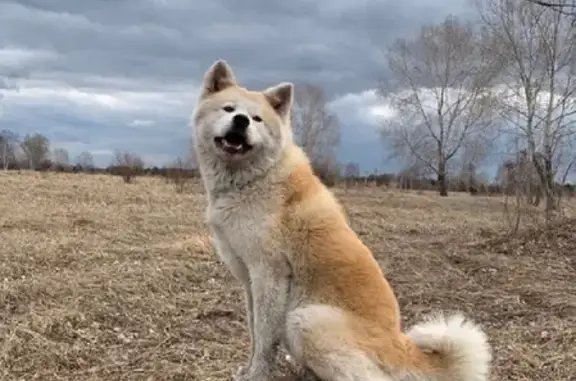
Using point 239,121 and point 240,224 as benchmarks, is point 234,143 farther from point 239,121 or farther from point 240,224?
point 240,224

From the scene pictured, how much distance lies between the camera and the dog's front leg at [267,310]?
4051 millimetres

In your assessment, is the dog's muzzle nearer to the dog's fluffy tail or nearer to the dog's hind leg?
the dog's hind leg

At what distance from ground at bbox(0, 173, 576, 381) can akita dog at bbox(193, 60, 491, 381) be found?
1348 millimetres

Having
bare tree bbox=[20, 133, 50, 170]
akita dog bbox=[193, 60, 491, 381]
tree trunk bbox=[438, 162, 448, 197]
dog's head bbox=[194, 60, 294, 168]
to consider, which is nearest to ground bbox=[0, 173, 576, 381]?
akita dog bbox=[193, 60, 491, 381]

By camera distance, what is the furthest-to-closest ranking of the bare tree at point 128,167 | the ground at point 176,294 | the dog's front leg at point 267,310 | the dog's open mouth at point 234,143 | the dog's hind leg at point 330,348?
the bare tree at point 128,167 → the ground at point 176,294 → the dog's open mouth at point 234,143 → the dog's front leg at point 267,310 → the dog's hind leg at point 330,348

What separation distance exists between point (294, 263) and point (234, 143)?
0.77 metres

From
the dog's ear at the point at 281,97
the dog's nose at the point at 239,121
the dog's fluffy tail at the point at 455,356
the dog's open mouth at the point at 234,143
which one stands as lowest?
the dog's fluffy tail at the point at 455,356

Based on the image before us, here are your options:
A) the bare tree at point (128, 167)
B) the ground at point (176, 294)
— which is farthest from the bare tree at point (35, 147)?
the ground at point (176, 294)

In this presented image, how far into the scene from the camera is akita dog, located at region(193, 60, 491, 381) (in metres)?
3.87

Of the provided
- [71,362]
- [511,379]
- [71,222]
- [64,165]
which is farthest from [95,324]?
[64,165]

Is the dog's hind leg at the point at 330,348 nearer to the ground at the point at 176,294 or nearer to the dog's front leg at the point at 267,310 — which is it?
the dog's front leg at the point at 267,310

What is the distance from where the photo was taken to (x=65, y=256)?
30.4 feet

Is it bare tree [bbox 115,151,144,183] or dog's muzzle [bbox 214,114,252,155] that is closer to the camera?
dog's muzzle [bbox 214,114,252,155]

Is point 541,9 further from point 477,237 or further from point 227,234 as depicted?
point 227,234
